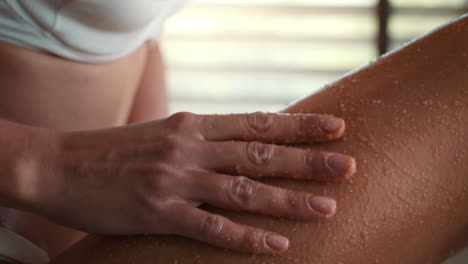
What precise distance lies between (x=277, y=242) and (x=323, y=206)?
0.17ft

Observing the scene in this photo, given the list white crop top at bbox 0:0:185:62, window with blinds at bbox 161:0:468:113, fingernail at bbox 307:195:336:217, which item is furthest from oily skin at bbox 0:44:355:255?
window with blinds at bbox 161:0:468:113

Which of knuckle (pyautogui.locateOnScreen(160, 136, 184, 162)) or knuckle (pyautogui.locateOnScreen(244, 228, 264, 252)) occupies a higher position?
knuckle (pyautogui.locateOnScreen(160, 136, 184, 162))

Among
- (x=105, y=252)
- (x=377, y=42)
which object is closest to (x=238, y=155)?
(x=105, y=252)

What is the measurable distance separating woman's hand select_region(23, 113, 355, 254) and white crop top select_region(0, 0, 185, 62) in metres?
0.25

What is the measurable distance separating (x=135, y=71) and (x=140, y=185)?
0.51m

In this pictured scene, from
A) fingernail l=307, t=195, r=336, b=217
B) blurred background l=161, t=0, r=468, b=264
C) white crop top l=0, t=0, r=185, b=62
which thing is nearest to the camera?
fingernail l=307, t=195, r=336, b=217

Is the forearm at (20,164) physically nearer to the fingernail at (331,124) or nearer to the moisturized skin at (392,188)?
the moisturized skin at (392,188)

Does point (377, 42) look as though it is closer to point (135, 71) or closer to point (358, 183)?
point (135, 71)

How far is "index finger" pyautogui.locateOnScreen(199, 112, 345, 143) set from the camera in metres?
0.50

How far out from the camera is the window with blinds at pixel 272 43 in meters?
2.71

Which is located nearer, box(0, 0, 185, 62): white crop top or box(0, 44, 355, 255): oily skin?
box(0, 44, 355, 255): oily skin

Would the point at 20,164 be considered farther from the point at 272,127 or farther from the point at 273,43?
the point at 273,43

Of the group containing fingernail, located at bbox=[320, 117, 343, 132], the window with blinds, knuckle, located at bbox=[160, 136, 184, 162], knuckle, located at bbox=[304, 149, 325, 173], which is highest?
fingernail, located at bbox=[320, 117, 343, 132]

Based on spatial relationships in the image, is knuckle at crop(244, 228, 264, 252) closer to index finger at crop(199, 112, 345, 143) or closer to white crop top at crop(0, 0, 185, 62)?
index finger at crop(199, 112, 345, 143)
